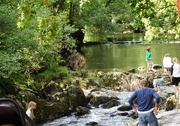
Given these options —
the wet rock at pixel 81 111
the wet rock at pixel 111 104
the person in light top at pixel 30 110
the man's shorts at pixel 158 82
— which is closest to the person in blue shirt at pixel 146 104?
the person in light top at pixel 30 110

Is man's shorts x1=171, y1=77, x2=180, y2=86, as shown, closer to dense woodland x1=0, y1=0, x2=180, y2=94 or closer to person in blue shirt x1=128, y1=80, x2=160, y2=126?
dense woodland x1=0, y1=0, x2=180, y2=94

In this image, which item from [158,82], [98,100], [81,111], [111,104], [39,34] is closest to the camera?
[39,34]

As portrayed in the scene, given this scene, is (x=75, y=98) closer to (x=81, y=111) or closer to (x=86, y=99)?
(x=86, y=99)

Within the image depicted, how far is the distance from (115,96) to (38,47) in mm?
5648

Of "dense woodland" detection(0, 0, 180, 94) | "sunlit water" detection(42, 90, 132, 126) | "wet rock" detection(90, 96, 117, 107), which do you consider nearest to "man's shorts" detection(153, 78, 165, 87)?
"sunlit water" detection(42, 90, 132, 126)

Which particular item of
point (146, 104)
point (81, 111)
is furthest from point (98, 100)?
point (146, 104)

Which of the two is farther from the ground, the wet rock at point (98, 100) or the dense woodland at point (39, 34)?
the dense woodland at point (39, 34)

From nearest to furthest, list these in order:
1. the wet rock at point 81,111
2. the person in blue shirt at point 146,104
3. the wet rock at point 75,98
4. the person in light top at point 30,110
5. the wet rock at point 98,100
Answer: the person in blue shirt at point 146,104, the person in light top at point 30,110, the wet rock at point 81,111, the wet rock at point 75,98, the wet rock at point 98,100

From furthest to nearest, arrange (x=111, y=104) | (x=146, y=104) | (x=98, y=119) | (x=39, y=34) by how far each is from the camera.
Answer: (x=111, y=104) → (x=98, y=119) → (x=146, y=104) → (x=39, y=34)

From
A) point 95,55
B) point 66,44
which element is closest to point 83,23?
point 95,55

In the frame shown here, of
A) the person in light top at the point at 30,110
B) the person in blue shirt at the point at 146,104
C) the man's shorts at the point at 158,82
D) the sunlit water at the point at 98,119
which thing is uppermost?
the person in blue shirt at the point at 146,104

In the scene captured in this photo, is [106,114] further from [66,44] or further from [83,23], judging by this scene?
[83,23]

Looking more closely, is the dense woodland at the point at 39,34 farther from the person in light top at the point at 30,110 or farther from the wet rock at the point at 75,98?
the person in light top at the point at 30,110

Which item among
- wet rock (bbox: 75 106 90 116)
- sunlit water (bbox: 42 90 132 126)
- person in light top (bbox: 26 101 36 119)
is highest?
person in light top (bbox: 26 101 36 119)
